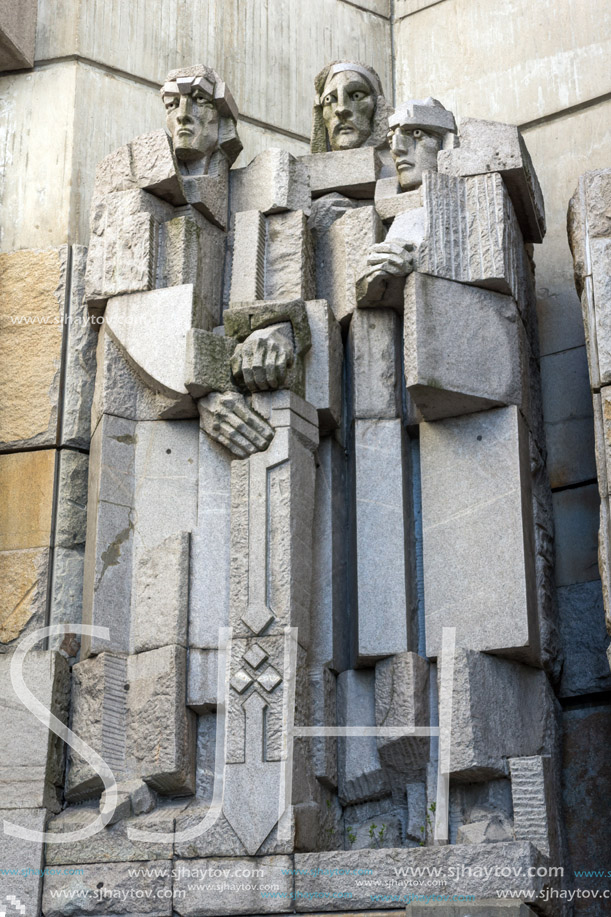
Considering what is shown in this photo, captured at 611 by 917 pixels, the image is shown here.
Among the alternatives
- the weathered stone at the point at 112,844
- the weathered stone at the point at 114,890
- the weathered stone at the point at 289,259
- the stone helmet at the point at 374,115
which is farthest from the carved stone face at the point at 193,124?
the weathered stone at the point at 114,890

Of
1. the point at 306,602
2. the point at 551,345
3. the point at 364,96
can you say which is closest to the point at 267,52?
the point at 364,96

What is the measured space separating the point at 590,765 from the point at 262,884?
1.81m

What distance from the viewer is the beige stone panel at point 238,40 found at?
29.7 ft

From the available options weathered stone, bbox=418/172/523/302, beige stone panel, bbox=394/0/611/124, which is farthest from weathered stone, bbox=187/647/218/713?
beige stone panel, bbox=394/0/611/124

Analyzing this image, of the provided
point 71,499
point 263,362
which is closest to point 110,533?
point 71,499

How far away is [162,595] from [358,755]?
114 cm

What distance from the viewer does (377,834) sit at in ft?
21.8

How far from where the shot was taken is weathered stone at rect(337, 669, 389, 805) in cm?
668

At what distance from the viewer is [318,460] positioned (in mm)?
7180

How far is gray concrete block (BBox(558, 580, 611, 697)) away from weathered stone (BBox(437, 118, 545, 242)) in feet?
6.47

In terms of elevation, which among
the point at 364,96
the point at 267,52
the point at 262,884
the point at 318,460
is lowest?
the point at 262,884

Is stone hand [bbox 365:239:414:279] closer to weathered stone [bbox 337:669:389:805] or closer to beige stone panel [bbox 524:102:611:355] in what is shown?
beige stone panel [bbox 524:102:611:355]

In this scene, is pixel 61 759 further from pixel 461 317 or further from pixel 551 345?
pixel 551 345

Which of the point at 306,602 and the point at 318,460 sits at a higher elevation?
the point at 318,460
